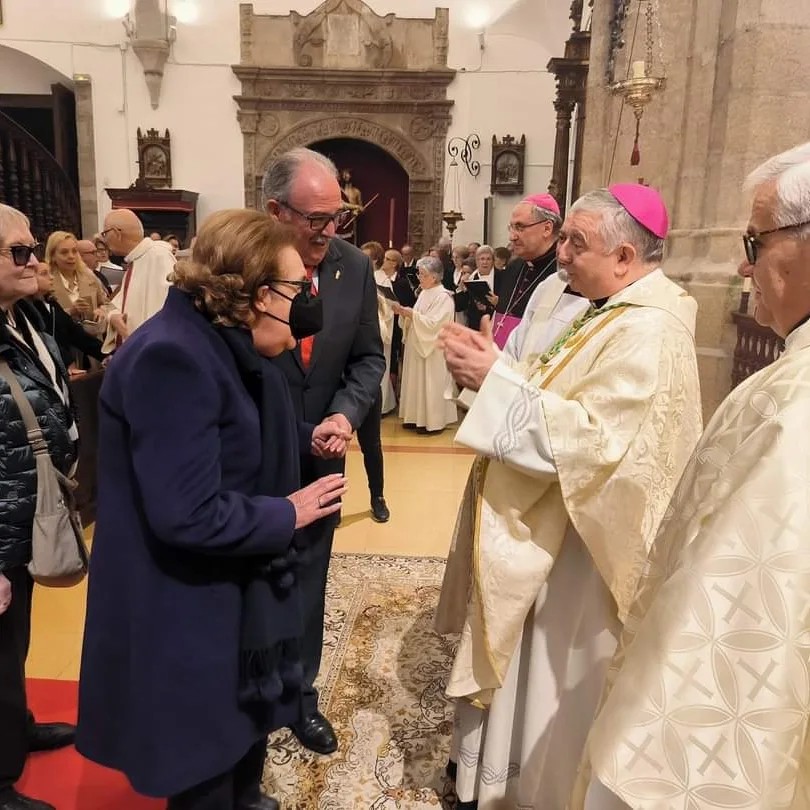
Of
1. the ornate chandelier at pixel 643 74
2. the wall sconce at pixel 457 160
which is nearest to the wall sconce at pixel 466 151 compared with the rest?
the wall sconce at pixel 457 160

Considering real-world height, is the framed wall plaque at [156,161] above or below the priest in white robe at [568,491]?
above

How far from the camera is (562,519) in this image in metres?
1.87

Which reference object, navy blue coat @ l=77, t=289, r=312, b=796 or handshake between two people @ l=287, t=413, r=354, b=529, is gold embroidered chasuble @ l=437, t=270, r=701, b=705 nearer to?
handshake between two people @ l=287, t=413, r=354, b=529

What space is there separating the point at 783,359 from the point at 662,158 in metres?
4.68

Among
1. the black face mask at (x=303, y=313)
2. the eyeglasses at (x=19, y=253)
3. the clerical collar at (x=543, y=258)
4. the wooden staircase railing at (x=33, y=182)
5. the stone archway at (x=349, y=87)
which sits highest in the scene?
the stone archway at (x=349, y=87)

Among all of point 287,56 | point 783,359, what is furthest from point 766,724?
point 287,56

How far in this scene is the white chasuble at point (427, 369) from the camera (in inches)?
286

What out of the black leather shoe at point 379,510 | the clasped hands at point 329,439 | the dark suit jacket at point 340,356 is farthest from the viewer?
the black leather shoe at point 379,510

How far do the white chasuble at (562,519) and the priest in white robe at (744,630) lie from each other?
0.58 m

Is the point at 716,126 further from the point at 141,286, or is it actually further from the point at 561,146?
the point at 561,146

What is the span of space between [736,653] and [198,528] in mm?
941

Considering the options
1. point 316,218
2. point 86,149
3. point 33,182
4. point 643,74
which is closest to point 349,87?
point 86,149

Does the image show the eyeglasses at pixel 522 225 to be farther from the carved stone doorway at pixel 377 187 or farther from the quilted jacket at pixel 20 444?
the carved stone doorway at pixel 377 187

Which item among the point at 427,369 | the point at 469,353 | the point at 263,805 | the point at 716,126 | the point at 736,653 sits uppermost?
the point at 716,126
